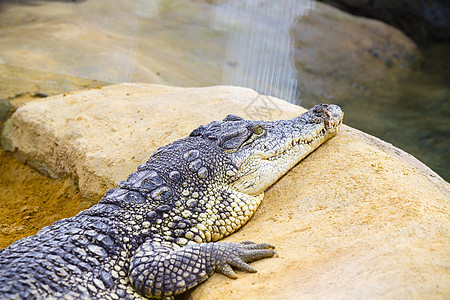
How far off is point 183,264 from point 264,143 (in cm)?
114

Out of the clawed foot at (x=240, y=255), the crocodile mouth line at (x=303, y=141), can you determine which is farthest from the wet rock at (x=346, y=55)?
the clawed foot at (x=240, y=255)

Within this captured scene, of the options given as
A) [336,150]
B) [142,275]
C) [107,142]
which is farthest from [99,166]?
[336,150]

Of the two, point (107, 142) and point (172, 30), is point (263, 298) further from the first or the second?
point (172, 30)

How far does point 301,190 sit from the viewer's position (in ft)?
9.71

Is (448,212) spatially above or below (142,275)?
above

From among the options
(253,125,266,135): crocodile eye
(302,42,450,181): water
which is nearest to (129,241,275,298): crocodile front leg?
(253,125,266,135): crocodile eye

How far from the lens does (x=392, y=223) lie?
233cm

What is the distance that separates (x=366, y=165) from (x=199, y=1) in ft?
16.9

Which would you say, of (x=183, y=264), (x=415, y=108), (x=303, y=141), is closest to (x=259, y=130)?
(x=303, y=141)

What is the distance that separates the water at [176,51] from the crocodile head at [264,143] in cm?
177

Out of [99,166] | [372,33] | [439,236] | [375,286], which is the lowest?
[99,166]

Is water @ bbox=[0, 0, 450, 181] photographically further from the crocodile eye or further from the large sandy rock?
the crocodile eye

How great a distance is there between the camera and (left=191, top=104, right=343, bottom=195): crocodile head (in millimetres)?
2896

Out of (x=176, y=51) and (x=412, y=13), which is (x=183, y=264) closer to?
(x=176, y=51)
